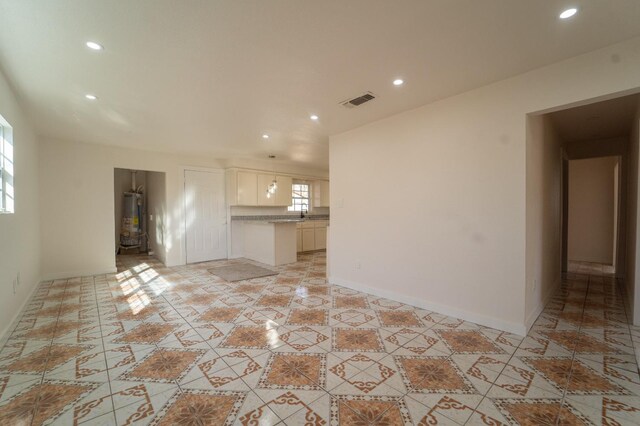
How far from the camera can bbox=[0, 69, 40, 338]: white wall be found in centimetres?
271

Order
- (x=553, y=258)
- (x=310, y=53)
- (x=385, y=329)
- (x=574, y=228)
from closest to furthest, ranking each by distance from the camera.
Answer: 1. (x=310, y=53)
2. (x=385, y=329)
3. (x=553, y=258)
4. (x=574, y=228)

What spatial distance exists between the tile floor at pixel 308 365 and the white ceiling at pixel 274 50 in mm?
2491

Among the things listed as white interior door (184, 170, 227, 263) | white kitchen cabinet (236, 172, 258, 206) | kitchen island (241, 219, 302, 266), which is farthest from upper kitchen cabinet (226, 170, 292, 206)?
kitchen island (241, 219, 302, 266)

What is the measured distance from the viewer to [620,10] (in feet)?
5.83

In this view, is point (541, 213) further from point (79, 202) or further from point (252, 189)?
point (79, 202)

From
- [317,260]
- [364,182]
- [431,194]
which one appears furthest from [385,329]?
[317,260]

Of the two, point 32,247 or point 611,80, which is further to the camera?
point 32,247

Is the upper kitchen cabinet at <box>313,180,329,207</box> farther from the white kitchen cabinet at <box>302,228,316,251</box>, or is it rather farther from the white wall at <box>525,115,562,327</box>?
the white wall at <box>525,115,562,327</box>

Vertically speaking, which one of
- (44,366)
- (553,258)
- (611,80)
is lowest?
(44,366)

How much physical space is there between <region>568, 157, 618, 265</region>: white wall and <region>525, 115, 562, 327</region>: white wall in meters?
3.15

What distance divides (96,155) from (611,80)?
286 inches

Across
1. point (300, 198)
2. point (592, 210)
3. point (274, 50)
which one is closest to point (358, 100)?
point (274, 50)

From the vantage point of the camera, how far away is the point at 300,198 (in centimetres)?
850

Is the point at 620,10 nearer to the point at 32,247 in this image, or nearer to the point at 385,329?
the point at 385,329
